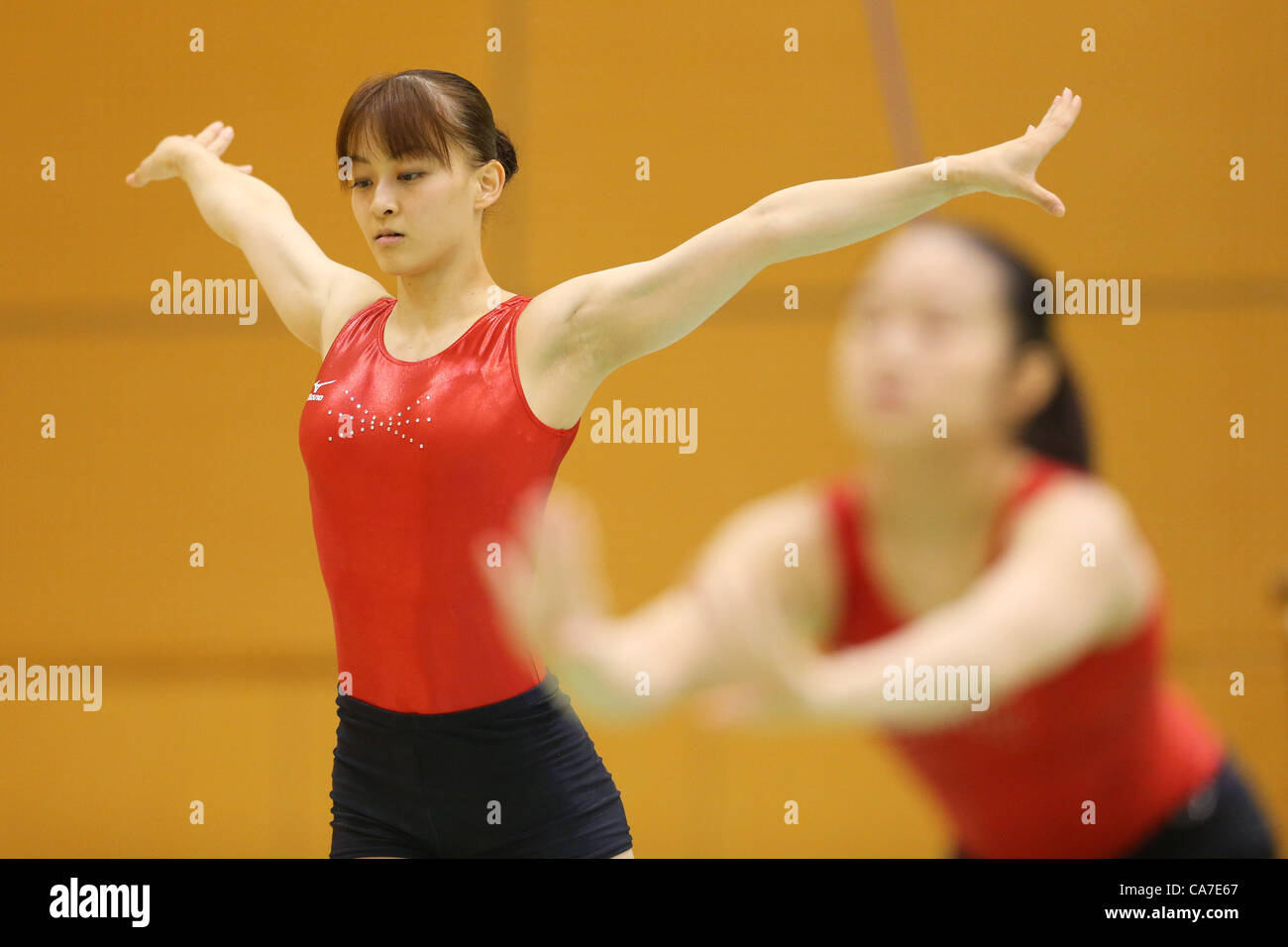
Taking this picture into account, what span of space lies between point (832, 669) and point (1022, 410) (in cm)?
89

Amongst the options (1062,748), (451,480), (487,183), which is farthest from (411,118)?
(1062,748)

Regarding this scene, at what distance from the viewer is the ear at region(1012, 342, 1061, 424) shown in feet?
6.88

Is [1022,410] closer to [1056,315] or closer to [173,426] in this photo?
[1056,315]

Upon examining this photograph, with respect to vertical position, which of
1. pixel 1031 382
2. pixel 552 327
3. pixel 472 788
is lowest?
pixel 472 788

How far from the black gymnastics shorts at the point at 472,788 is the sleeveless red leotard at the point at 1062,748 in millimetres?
581

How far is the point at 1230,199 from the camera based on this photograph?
12.8 ft

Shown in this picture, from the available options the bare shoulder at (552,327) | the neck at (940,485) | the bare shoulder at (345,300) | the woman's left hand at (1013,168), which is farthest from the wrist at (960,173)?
the bare shoulder at (345,300)

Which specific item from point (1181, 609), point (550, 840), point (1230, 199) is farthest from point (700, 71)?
point (550, 840)

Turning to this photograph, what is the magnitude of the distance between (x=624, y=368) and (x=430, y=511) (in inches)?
69.1

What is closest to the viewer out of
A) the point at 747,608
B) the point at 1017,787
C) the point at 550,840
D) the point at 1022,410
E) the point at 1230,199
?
the point at 747,608

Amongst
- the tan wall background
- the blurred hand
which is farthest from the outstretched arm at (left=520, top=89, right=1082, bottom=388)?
the tan wall background

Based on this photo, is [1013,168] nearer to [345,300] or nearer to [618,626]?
[618,626]

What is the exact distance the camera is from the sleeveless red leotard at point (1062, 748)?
5.85ft

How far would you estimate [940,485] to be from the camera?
225 centimetres
